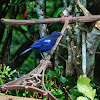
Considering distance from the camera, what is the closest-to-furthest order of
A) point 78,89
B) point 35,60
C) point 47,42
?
1. point 78,89
2. point 47,42
3. point 35,60

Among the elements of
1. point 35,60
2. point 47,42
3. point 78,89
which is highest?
point 47,42

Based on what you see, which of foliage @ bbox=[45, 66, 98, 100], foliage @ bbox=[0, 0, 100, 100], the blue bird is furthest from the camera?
the blue bird

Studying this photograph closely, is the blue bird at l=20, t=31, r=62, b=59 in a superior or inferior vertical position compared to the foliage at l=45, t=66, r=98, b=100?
superior

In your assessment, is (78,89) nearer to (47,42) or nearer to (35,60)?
(47,42)

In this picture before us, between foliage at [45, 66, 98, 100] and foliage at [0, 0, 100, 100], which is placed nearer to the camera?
foliage at [45, 66, 98, 100]

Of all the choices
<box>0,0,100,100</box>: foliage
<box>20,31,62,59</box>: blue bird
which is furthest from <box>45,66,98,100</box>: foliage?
<box>20,31,62,59</box>: blue bird

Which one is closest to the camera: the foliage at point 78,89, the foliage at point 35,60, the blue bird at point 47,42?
the foliage at point 78,89

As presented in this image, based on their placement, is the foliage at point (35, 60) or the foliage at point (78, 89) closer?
the foliage at point (78, 89)

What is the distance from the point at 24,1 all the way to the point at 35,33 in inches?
29.9

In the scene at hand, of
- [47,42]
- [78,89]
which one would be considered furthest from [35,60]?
[78,89]

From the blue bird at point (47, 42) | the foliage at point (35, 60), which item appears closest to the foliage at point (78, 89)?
the foliage at point (35, 60)

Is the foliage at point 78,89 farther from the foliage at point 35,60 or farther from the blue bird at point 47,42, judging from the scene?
the blue bird at point 47,42

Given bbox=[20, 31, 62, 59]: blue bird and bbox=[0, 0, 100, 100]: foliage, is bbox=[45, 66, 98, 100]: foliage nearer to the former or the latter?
bbox=[0, 0, 100, 100]: foliage

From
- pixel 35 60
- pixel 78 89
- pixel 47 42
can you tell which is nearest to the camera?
pixel 78 89
